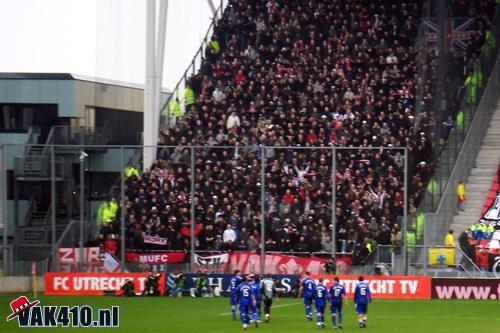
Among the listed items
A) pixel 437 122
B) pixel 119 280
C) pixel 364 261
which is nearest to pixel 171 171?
pixel 119 280

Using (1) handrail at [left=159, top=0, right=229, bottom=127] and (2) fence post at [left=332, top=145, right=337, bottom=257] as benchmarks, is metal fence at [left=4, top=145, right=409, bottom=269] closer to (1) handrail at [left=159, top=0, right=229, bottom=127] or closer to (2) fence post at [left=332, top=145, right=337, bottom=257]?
(2) fence post at [left=332, top=145, right=337, bottom=257]

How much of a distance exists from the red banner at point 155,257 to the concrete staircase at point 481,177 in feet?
33.6

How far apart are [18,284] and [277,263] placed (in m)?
9.44

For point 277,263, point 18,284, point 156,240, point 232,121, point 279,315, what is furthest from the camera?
point 232,121

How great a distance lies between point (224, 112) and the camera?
175 ft

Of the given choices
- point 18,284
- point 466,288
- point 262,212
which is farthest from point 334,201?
point 18,284

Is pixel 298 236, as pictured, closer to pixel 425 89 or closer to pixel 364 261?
pixel 364 261

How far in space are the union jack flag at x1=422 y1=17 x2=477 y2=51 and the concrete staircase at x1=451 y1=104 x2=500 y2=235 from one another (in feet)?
9.93

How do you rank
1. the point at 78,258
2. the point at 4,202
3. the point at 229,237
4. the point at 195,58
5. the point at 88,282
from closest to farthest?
the point at 229,237
the point at 4,202
the point at 78,258
the point at 88,282
the point at 195,58

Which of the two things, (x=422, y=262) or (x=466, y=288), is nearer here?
(x=422, y=262)

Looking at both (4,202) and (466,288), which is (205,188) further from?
(466,288)

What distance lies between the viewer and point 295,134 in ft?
166

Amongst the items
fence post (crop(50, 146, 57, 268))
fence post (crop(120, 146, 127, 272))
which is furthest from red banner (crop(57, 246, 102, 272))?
fence post (crop(120, 146, 127, 272))

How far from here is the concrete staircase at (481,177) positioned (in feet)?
159
